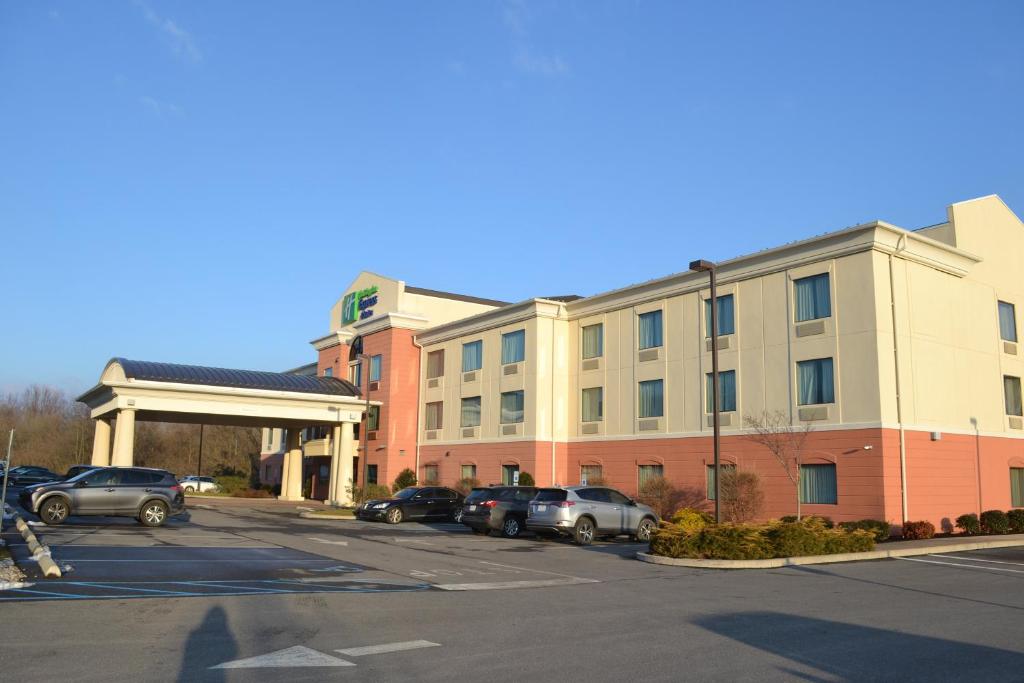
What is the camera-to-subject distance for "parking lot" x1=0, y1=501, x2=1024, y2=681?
8070 millimetres

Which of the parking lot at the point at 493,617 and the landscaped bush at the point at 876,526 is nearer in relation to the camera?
the parking lot at the point at 493,617

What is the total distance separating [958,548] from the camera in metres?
22.2

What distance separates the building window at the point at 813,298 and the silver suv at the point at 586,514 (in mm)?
8741

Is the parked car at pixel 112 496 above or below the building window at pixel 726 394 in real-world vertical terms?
below

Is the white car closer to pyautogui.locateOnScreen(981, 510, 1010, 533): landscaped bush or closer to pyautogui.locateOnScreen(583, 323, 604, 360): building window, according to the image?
pyautogui.locateOnScreen(583, 323, 604, 360): building window

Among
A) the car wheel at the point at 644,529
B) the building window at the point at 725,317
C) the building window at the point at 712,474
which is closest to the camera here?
the car wheel at the point at 644,529

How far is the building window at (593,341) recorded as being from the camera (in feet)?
122

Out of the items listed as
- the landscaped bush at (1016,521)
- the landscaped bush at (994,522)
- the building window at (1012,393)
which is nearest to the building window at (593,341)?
the building window at (1012,393)

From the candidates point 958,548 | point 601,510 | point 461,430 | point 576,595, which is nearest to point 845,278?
point 958,548

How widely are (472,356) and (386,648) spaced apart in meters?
34.8

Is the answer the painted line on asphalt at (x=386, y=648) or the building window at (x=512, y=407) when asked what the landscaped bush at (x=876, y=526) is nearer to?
the building window at (x=512, y=407)

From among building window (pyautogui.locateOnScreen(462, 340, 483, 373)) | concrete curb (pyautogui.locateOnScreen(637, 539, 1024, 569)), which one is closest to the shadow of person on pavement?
concrete curb (pyautogui.locateOnScreen(637, 539, 1024, 569))

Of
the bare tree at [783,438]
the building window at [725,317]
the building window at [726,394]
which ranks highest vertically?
the building window at [725,317]

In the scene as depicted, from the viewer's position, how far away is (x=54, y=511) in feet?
78.0
